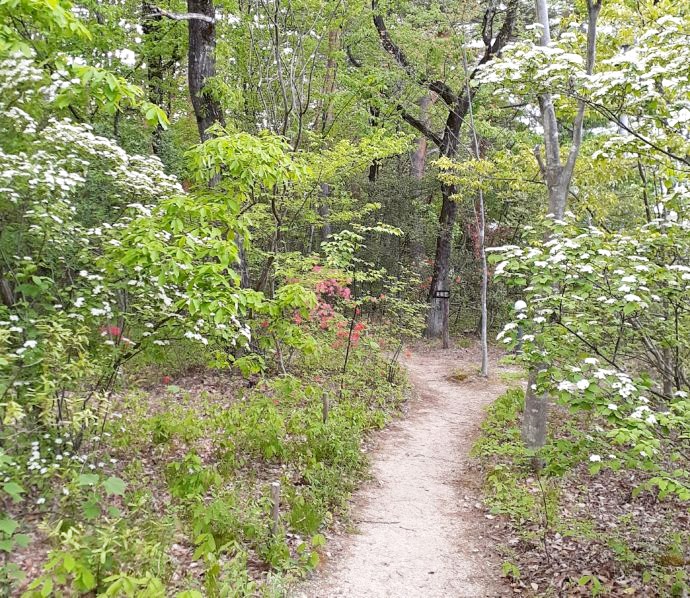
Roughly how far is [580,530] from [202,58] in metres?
7.98

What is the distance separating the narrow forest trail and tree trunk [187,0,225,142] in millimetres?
5764

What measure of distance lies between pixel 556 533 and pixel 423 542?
1339 mm

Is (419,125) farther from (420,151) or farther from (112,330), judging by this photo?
(112,330)

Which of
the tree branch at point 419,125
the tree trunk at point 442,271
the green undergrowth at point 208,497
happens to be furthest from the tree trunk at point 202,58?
the tree trunk at point 442,271

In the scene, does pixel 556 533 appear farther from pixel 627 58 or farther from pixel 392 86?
pixel 392 86

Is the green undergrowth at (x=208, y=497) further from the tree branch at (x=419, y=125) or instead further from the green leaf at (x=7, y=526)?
the tree branch at (x=419, y=125)

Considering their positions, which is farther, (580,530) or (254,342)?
(254,342)

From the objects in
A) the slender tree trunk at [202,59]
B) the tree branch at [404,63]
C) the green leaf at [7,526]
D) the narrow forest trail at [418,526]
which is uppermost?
the tree branch at [404,63]

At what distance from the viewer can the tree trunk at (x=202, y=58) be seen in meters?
7.52

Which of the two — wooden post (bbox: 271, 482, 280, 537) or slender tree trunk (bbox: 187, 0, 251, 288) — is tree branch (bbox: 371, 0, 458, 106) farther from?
wooden post (bbox: 271, 482, 280, 537)

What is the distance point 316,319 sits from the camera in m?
10.3

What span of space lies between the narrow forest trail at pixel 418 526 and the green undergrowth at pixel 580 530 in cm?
30

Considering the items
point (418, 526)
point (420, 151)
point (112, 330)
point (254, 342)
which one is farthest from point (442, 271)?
point (112, 330)

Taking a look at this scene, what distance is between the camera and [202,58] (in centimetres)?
763
